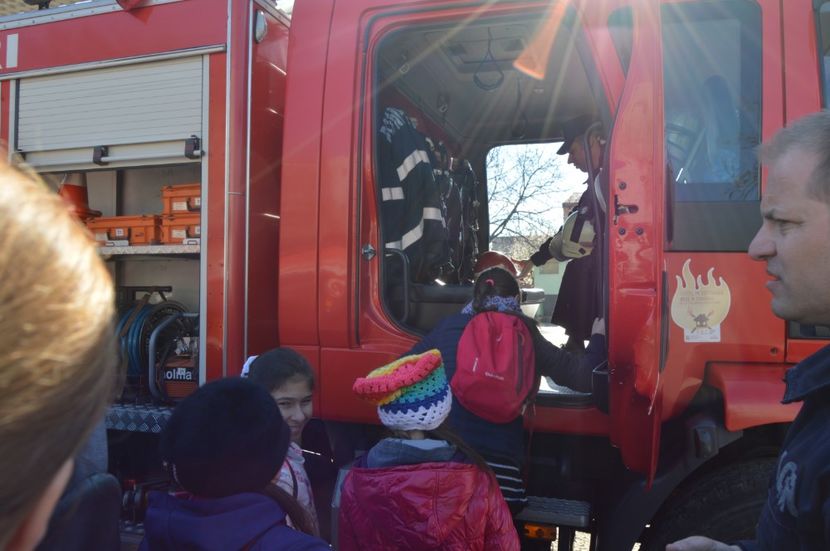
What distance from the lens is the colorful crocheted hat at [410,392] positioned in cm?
185

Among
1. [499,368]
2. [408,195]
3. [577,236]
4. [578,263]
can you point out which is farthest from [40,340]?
[578,263]

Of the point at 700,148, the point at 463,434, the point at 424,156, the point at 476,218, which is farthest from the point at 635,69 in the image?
the point at 476,218

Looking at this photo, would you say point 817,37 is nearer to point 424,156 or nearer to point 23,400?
point 424,156

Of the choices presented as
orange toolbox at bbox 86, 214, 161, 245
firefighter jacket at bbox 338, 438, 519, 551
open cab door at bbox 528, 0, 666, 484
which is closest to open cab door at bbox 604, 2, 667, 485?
open cab door at bbox 528, 0, 666, 484

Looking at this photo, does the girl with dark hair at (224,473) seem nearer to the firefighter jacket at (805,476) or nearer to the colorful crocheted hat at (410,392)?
the colorful crocheted hat at (410,392)

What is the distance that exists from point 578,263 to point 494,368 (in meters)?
1.20

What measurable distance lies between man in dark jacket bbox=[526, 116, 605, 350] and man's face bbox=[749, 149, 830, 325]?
1.72 metres

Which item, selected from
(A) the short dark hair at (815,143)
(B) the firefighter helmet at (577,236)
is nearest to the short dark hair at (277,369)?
(B) the firefighter helmet at (577,236)

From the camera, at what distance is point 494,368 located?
228 cm

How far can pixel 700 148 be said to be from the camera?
2275 mm

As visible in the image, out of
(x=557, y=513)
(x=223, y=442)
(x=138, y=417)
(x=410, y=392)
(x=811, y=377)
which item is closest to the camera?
(x=811, y=377)

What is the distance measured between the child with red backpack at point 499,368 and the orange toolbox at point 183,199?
4.04ft

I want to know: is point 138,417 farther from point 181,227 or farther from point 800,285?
point 800,285

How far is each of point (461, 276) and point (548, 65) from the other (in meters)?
1.33
